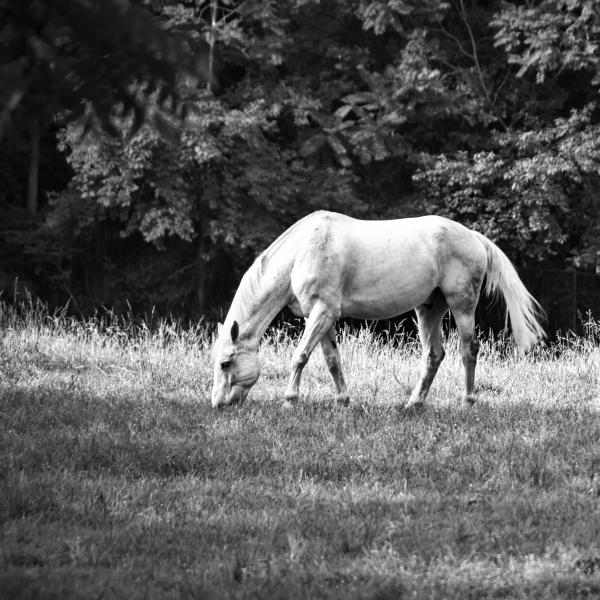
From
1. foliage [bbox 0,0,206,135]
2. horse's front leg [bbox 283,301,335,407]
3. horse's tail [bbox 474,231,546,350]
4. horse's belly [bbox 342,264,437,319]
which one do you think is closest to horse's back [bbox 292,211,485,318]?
horse's belly [bbox 342,264,437,319]

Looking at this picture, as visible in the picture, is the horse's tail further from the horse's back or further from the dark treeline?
A: the dark treeline

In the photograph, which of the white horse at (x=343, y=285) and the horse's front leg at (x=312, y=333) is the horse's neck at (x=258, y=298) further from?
the horse's front leg at (x=312, y=333)

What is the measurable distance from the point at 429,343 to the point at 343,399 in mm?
1193

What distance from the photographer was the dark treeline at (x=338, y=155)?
69.3ft

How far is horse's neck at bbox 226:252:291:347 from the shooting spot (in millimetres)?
10094

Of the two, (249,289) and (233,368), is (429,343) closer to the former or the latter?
(249,289)

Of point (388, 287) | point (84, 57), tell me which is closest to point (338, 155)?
point (388, 287)

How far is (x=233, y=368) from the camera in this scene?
9.95 meters

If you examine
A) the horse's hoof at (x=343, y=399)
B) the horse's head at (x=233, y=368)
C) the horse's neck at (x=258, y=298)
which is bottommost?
the horse's hoof at (x=343, y=399)

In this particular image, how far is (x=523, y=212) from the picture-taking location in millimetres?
21656

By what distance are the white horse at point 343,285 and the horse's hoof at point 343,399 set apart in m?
0.01

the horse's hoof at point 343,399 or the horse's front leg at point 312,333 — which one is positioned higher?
the horse's front leg at point 312,333

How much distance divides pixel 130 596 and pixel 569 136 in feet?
63.1

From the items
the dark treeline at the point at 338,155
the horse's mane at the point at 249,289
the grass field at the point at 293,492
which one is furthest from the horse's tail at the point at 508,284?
the dark treeline at the point at 338,155
